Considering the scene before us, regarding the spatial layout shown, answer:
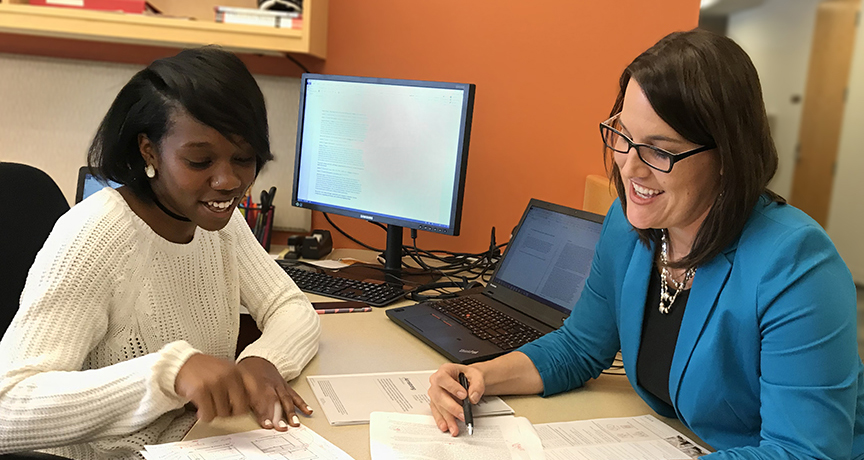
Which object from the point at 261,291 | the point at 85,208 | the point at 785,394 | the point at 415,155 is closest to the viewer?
the point at 785,394

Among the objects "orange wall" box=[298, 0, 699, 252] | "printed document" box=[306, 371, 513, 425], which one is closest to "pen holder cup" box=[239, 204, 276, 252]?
"orange wall" box=[298, 0, 699, 252]

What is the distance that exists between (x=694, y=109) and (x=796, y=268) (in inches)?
8.9

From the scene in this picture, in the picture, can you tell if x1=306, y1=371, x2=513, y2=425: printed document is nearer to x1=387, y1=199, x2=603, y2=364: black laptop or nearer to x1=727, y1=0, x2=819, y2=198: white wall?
x1=387, y1=199, x2=603, y2=364: black laptop

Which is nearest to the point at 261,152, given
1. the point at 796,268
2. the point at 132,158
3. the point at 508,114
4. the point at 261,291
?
the point at 132,158

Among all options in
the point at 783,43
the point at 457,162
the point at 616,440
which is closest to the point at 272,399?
the point at 616,440

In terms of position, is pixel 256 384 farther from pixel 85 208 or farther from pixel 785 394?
pixel 785 394

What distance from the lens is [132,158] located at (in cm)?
106

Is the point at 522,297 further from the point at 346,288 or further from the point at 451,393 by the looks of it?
the point at 451,393

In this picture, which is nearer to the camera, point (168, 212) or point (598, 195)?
point (168, 212)

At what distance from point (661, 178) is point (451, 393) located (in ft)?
1.35

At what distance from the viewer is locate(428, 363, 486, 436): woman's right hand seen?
93 centimetres

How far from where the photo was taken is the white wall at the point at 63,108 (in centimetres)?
198

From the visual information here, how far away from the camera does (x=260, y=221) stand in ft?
6.31

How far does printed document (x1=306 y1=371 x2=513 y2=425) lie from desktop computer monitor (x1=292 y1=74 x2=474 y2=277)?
24.7 inches
